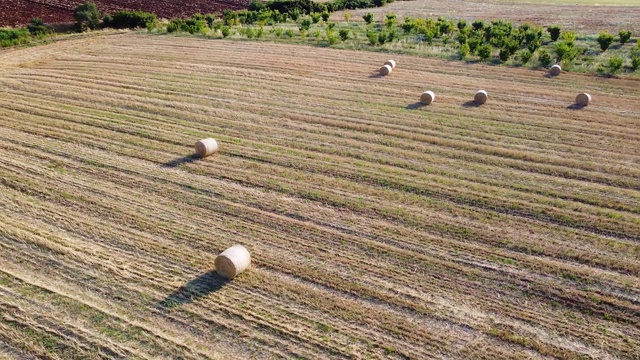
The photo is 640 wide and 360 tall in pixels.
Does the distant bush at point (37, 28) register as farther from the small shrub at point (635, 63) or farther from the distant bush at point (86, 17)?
the small shrub at point (635, 63)

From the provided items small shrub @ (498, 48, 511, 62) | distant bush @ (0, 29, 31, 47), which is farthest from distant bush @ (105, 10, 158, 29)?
small shrub @ (498, 48, 511, 62)

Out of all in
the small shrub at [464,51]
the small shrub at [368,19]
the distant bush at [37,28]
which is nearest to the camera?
the small shrub at [464,51]

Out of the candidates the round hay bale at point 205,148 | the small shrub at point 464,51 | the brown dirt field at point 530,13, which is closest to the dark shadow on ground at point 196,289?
the round hay bale at point 205,148

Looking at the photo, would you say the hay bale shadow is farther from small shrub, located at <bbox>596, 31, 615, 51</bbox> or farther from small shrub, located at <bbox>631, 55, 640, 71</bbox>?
small shrub, located at <bbox>596, 31, 615, 51</bbox>

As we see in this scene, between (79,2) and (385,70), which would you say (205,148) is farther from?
(79,2)

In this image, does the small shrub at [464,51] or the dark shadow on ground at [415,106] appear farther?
the small shrub at [464,51]

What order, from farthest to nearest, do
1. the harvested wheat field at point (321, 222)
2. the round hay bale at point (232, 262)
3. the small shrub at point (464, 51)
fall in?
the small shrub at point (464, 51)
the round hay bale at point (232, 262)
the harvested wheat field at point (321, 222)

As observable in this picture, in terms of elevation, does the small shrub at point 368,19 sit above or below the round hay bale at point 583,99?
above
